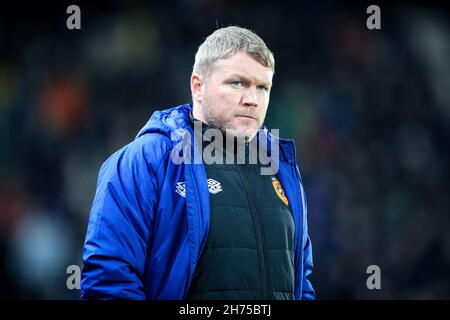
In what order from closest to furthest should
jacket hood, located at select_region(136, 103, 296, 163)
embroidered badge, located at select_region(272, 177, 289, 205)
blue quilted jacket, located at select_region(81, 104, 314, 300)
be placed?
blue quilted jacket, located at select_region(81, 104, 314, 300) → jacket hood, located at select_region(136, 103, 296, 163) → embroidered badge, located at select_region(272, 177, 289, 205)

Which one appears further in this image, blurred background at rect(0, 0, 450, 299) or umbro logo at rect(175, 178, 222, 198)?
blurred background at rect(0, 0, 450, 299)

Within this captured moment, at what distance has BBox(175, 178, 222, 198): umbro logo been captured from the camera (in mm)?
2701

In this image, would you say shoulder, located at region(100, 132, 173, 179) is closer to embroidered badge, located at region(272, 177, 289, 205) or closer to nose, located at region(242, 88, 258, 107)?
nose, located at region(242, 88, 258, 107)

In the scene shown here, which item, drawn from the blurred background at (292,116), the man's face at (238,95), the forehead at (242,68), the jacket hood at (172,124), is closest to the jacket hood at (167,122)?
the jacket hood at (172,124)

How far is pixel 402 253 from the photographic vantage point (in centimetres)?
756

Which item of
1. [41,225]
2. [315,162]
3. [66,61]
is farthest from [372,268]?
[66,61]

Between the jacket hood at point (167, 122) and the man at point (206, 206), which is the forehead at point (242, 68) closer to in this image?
the man at point (206, 206)

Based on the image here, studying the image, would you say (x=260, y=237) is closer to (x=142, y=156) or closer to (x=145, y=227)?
(x=145, y=227)

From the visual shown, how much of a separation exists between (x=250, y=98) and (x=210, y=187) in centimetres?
45

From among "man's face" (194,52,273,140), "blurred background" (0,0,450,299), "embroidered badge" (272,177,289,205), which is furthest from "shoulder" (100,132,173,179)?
"blurred background" (0,0,450,299)

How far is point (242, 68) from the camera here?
2949 mm

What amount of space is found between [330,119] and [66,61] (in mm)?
3172

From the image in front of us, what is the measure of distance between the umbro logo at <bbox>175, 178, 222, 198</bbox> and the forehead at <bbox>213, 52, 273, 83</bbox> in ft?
1.63

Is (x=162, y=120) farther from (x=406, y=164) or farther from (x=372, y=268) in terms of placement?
(x=406, y=164)
